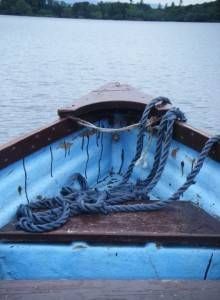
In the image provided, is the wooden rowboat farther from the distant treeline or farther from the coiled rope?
the distant treeline

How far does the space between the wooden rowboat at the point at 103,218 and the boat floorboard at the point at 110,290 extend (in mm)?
747

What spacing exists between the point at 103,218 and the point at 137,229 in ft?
0.91

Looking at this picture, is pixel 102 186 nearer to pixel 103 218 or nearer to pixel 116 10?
pixel 103 218

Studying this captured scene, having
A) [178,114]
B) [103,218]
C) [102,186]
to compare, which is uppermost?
[178,114]

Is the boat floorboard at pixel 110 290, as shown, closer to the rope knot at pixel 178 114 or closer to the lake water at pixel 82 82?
the rope knot at pixel 178 114

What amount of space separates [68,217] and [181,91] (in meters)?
18.2

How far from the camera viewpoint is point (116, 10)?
3937 inches

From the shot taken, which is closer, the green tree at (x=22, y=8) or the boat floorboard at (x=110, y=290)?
the boat floorboard at (x=110, y=290)

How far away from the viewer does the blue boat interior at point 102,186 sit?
2889 millimetres

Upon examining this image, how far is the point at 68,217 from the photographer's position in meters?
3.13

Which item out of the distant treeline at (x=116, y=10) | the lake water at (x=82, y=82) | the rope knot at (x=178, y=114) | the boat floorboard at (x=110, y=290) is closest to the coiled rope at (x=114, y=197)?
the rope knot at (x=178, y=114)

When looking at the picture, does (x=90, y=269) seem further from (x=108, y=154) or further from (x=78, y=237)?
(x=108, y=154)

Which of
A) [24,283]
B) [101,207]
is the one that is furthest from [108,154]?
[24,283]

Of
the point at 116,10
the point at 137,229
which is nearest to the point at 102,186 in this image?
the point at 137,229
